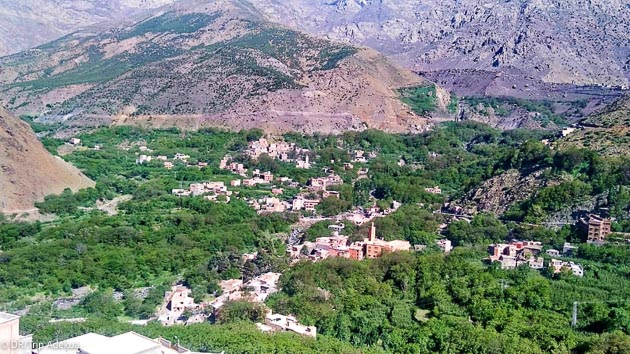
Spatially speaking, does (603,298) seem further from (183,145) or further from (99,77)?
(99,77)

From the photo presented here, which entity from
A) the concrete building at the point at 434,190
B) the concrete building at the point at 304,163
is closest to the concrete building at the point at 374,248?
the concrete building at the point at 434,190

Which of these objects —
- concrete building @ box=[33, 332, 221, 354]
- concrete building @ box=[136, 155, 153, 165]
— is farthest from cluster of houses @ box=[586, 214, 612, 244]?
concrete building @ box=[136, 155, 153, 165]

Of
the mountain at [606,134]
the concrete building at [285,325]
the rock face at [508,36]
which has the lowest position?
the concrete building at [285,325]

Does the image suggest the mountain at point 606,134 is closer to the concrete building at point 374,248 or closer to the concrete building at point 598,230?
the concrete building at point 598,230

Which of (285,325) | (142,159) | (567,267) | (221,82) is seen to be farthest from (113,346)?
(221,82)

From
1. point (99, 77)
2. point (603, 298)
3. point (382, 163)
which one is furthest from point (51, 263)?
point (99, 77)

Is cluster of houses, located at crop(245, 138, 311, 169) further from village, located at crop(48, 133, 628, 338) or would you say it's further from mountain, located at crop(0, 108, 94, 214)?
mountain, located at crop(0, 108, 94, 214)
